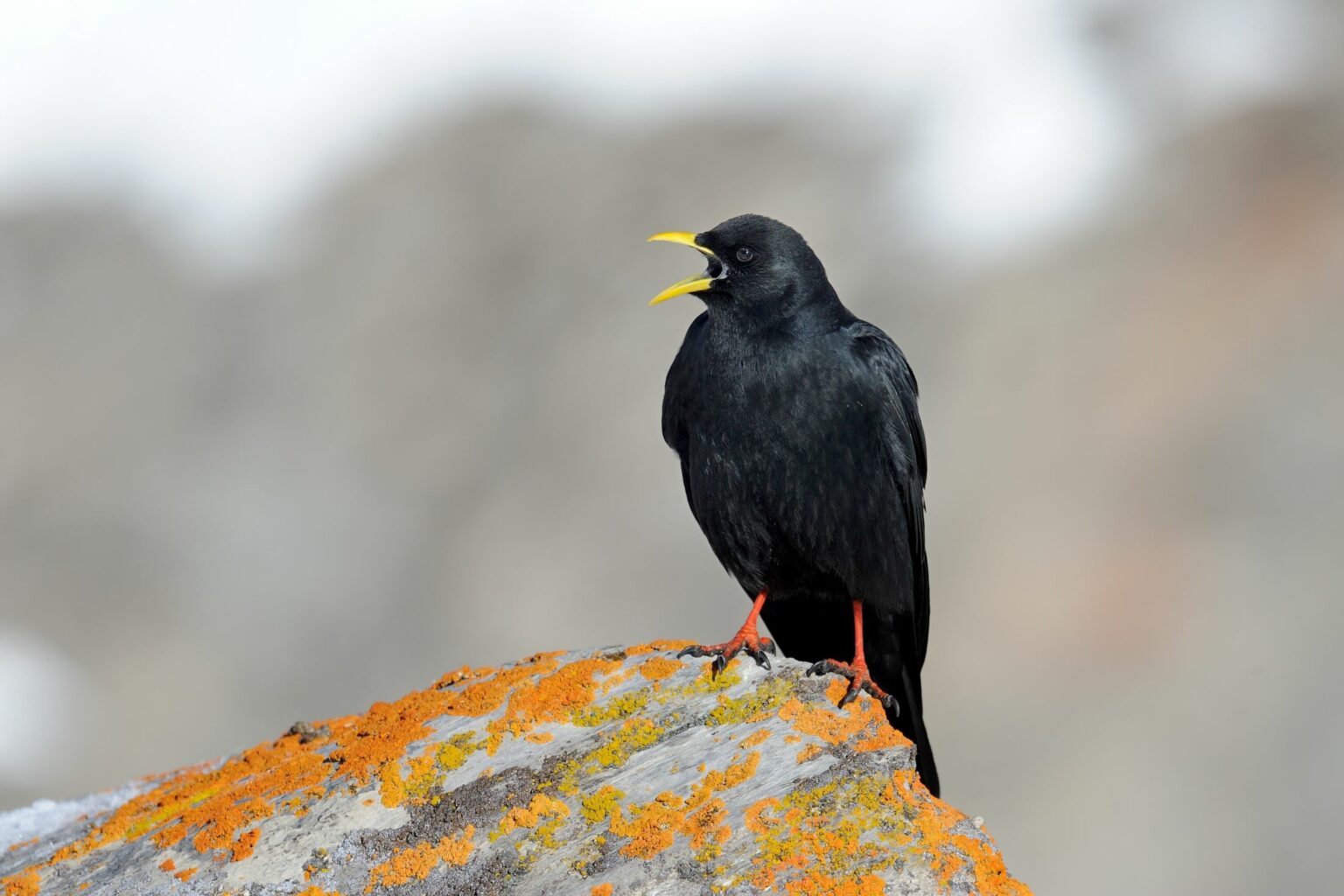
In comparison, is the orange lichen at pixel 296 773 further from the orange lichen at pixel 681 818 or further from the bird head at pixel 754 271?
the bird head at pixel 754 271

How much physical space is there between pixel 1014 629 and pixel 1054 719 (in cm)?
276

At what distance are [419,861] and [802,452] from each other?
268 cm

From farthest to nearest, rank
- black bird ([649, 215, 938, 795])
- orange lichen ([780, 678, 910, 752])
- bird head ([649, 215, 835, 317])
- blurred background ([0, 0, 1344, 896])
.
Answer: blurred background ([0, 0, 1344, 896]) < bird head ([649, 215, 835, 317]) < black bird ([649, 215, 938, 795]) < orange lichen ([780, 678, 910, 752])

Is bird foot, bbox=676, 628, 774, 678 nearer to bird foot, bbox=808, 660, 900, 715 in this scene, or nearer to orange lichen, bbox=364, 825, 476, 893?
bird foot, bbox=808, 660, 900, 715

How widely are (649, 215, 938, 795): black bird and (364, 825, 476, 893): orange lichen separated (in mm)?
1594

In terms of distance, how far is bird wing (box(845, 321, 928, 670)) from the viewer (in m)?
6.70

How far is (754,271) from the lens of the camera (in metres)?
6.74

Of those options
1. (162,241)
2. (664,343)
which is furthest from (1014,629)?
(162,241)

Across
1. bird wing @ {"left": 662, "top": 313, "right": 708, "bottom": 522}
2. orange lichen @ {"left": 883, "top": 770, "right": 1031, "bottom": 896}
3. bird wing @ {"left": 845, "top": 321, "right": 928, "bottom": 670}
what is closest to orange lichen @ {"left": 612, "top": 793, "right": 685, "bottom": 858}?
orange lichen @ {"left": 883, "top": 770, "right": 1031, "bottom": 896}

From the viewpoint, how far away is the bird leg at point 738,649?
18.9 feet

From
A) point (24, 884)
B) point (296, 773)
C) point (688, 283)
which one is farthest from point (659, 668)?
point (24, 884)

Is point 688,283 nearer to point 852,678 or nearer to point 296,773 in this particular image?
point 852,678

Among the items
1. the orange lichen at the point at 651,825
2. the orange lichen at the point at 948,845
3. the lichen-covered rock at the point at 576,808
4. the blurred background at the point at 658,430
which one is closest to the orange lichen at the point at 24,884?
the lichen-covered rock at the point at 576,808

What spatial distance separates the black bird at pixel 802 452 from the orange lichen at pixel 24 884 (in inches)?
112
